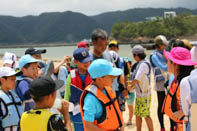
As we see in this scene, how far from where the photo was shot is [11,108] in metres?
2.74

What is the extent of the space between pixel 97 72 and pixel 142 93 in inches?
91.8

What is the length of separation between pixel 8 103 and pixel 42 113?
89 centimetres

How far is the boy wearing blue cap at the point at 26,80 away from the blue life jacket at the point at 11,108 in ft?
0.22

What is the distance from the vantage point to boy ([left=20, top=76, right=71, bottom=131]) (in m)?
2.00

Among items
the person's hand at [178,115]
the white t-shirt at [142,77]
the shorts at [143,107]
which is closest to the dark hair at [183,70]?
the person's hand at [178,115]

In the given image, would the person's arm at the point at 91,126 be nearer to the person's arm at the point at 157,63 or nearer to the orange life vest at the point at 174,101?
Answer: the orange life vest at the point at 174,101

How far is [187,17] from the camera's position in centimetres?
10812

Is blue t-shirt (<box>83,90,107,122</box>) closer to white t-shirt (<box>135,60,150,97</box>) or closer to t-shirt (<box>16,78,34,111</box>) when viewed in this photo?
t-shirt (<box>16,78,34,111</box>)

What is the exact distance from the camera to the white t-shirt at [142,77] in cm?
436

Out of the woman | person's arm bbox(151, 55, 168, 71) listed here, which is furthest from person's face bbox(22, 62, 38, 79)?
person's arm bbox(151, 55, 168, 71)

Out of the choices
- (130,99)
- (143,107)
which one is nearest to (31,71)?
(143,107)

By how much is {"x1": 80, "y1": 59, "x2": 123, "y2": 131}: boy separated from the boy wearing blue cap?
Result: 2.50 ft

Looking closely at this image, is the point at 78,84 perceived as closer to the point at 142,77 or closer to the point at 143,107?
the point at 142,77

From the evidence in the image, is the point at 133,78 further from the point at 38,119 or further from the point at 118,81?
the point at 38,119
